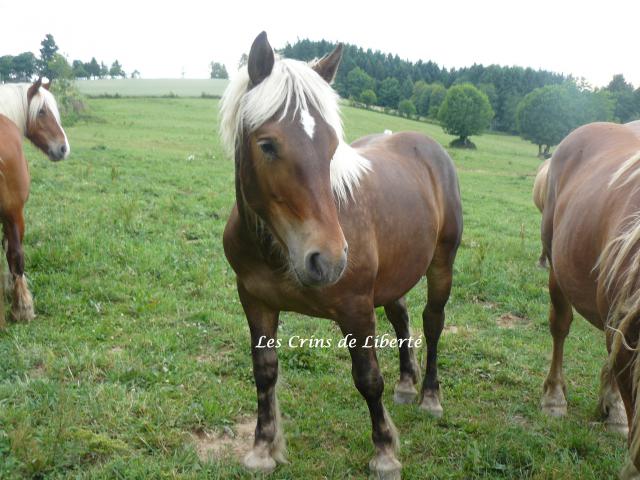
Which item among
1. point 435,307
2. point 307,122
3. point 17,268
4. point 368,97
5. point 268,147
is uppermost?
point 368,97

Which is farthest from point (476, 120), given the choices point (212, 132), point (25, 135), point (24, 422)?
point (24, 422)

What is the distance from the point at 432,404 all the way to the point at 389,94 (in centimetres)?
6481

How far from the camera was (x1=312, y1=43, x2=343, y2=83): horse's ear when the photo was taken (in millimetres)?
2541

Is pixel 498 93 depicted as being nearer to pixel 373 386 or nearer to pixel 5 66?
pixel 5 66

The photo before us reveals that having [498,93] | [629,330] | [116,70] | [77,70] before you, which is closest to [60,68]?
[77,70]

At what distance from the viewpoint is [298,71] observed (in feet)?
7.29

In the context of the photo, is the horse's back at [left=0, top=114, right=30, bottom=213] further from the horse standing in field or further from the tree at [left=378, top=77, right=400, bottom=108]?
the tree at [left=378, top=77, right=400, bottom=108]

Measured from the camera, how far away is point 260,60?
222cm

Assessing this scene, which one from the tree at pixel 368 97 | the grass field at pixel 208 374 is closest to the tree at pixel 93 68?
the tree at pixel 368 97

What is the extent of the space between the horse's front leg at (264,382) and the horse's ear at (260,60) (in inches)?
48.4

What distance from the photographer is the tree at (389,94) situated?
64812 mm

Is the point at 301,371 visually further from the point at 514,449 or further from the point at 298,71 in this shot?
the point at 298,71

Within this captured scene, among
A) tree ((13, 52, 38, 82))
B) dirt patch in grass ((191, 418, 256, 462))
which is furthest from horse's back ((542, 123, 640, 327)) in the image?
tree ((13, 52, 38, 82))

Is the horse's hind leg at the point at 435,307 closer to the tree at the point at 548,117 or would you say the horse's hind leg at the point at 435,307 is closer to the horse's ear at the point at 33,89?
the horse's ear at the point at 33,89
